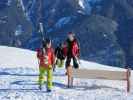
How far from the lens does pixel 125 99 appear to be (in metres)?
18.9

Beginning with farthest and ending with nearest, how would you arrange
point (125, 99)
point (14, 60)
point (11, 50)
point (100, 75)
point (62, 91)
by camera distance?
point (11, 50) < point (14, 60) < point (100, 75) < point (62, 91) < point (125, 99)

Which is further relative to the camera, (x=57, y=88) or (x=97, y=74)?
(x=97, y=74)

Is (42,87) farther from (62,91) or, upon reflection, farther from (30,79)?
(30,79)

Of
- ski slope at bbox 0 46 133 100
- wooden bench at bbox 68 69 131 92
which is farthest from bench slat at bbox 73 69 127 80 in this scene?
ski slope at bbox 0 46 133 100

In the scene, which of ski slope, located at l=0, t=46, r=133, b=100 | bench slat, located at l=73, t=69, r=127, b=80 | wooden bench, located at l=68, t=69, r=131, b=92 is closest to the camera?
ski slope, located at l=0, t=46, r=133, b=100

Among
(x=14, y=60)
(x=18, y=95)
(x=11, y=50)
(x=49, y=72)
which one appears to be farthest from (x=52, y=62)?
(x=11, y=50)

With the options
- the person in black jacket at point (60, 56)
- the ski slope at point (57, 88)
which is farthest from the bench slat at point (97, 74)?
the person in black jacket at point (60, 56)

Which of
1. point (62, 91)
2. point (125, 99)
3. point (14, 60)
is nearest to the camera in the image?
point (125, 99)

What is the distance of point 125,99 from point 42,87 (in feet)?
13.0

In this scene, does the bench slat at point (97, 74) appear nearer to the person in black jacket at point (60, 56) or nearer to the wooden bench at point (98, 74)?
the wooden bench at point (98, 74)

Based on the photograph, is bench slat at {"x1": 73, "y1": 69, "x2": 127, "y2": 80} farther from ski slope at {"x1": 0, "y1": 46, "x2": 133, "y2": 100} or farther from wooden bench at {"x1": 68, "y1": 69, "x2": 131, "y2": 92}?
ski slope at {"x1": 0, "y1": 46, "x2": 133, "y2": 100}

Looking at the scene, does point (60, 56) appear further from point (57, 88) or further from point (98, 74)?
point (57, 88)

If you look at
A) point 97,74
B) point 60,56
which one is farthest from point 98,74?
point 60,56

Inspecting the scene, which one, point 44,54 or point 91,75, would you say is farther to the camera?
point 91,75
